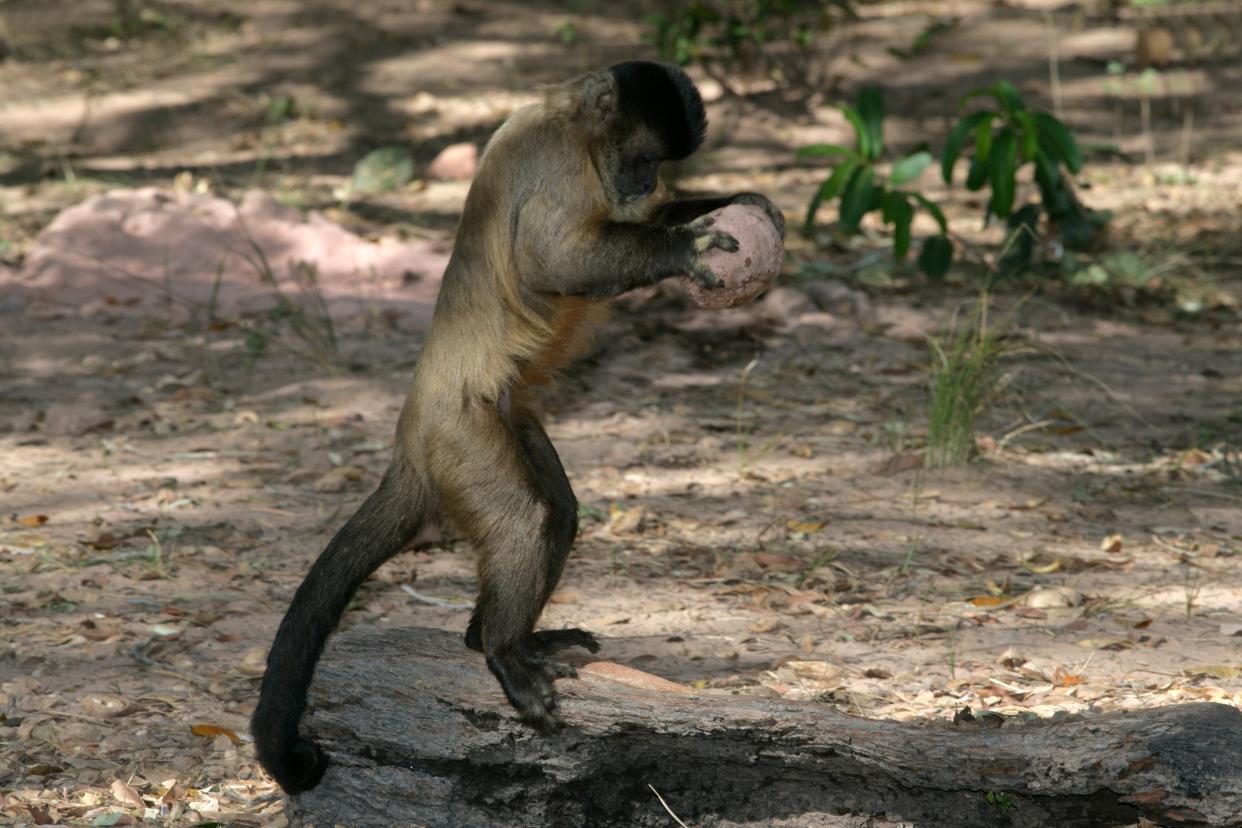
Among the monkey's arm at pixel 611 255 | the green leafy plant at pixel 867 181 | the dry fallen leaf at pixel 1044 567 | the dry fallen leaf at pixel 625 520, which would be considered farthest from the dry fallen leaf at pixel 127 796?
the green leafy plant at pixel 867 181

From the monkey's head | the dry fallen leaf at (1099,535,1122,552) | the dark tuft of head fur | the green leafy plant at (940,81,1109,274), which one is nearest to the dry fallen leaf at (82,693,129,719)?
the monkey's head

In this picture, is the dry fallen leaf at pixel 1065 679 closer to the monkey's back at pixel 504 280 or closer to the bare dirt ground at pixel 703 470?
the bare dirt ground at pixel 703 470

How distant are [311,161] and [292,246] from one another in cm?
254

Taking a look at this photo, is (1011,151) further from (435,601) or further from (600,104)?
(600,104)

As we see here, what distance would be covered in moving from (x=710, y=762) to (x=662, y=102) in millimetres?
1591

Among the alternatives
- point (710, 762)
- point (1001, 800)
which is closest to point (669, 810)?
point (710, 762)

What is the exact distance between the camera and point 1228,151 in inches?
401

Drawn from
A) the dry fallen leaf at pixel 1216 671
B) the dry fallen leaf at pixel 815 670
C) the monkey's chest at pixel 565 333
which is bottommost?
the dry fallen leaf at pixel 815 670

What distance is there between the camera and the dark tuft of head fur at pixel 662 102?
3490 mm

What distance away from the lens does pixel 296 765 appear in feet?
10.5

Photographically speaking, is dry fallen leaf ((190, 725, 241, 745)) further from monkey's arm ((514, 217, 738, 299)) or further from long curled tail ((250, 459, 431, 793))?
monkey's arm ((514, 217, 738, 299))

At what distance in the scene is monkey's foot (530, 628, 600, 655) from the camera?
3955mm

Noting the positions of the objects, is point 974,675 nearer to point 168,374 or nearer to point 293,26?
point 168,374

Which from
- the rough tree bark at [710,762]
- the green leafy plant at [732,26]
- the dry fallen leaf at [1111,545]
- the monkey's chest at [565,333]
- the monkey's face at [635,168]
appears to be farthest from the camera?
the green leafy plant at [732,26]
